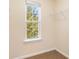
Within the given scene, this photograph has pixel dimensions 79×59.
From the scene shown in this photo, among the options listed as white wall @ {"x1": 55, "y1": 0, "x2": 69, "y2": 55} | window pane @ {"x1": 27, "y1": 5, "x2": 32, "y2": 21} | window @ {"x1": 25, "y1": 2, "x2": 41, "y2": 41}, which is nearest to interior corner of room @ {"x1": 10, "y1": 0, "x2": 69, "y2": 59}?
white wall @ {"x1": 55, "y1": 0, "x2": 69, "y2": 55}

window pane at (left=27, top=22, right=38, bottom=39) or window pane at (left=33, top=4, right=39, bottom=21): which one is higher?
window pane at (left=33, top=4, right=39, bottom=21)

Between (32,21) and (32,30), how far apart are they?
345 mm

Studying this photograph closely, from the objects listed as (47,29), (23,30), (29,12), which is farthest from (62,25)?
(23,30)

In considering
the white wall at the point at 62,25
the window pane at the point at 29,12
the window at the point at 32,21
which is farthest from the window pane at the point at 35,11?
the white wall at the point at 62,25

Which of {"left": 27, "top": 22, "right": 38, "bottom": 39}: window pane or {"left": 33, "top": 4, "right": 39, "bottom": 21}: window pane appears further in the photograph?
{"left": 33, "top": 4, "right": 39, "bottom": 21}: window pane

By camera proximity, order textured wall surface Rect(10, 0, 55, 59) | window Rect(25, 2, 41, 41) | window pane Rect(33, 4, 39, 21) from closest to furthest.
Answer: textured wall surface Rect(10, 0, 55, 59), window Rect(25, 2, 41, 41), window pane Rect(33, 4, 39, 21)

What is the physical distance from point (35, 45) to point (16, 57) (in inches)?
34.2

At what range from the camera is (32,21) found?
370cm

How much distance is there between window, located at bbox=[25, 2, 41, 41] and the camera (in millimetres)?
3540

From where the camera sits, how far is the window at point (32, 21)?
3.54 m

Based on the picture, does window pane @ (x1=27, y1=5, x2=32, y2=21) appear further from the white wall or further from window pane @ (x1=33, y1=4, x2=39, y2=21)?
the white wall

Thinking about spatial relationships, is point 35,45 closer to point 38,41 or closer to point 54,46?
point 38,41

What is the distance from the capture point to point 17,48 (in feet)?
10.5

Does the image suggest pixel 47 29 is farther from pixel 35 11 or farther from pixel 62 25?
pixel 35 11
